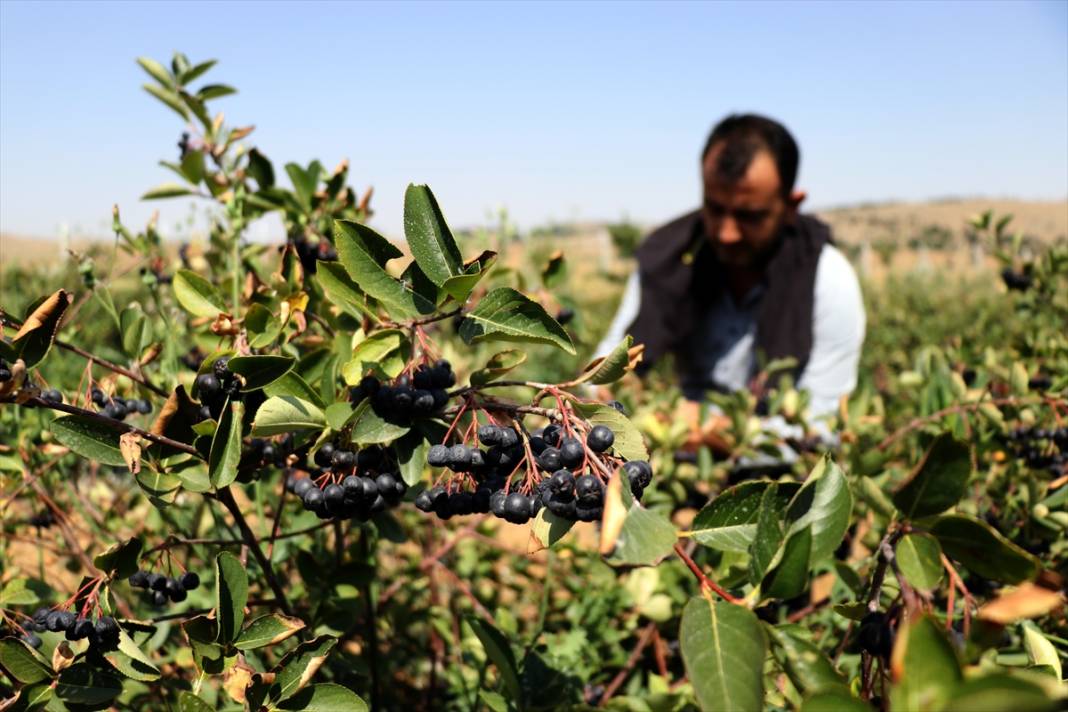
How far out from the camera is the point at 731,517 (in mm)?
819

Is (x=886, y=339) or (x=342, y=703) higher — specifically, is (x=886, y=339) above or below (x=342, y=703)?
below

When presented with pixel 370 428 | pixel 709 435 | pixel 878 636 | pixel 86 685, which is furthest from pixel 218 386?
pixel 709 435

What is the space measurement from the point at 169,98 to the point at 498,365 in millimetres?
1145

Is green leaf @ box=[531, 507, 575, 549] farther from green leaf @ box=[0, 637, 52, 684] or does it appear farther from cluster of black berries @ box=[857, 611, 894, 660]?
green leaf @ box=[0, 637, 52, 684]

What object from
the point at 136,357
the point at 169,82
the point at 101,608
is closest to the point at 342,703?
the point at 101,608

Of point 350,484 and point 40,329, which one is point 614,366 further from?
point 40,329

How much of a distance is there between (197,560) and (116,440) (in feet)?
4.10

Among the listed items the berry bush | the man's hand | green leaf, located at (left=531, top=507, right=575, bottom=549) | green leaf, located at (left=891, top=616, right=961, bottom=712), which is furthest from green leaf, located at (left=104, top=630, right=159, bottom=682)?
the man's hand

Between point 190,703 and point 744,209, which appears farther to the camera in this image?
point 744,209

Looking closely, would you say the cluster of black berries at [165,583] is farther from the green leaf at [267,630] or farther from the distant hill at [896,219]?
the distant hill at [896,219]

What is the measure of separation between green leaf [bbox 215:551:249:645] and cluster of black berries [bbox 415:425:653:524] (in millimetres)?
239

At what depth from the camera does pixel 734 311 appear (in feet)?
11.9

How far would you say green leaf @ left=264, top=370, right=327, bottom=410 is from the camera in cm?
94

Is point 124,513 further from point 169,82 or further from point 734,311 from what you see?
point 734,311
